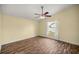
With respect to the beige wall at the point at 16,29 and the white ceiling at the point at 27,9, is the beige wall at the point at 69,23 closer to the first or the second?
the white ceiling at the point at 27,9

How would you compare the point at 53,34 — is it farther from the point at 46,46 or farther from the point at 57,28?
the point at 46,46

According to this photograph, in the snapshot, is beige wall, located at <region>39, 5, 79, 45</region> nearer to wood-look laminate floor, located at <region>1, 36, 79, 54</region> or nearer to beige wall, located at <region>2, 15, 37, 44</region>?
wood-look laminate floor, located at <region>1, 36, 79, 54</region>

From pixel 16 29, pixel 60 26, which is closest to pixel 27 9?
pixel 16 29

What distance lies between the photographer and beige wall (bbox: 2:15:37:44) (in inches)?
75.6

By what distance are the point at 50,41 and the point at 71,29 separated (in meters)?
0.48

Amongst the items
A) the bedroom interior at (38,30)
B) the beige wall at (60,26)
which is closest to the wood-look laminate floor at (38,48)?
the bedroom interior at (38,30)

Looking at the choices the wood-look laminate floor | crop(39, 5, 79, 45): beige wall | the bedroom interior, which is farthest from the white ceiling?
the wood-look laminate floor

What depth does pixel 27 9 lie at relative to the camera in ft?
6.42

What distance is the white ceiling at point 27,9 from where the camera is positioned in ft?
6.23
